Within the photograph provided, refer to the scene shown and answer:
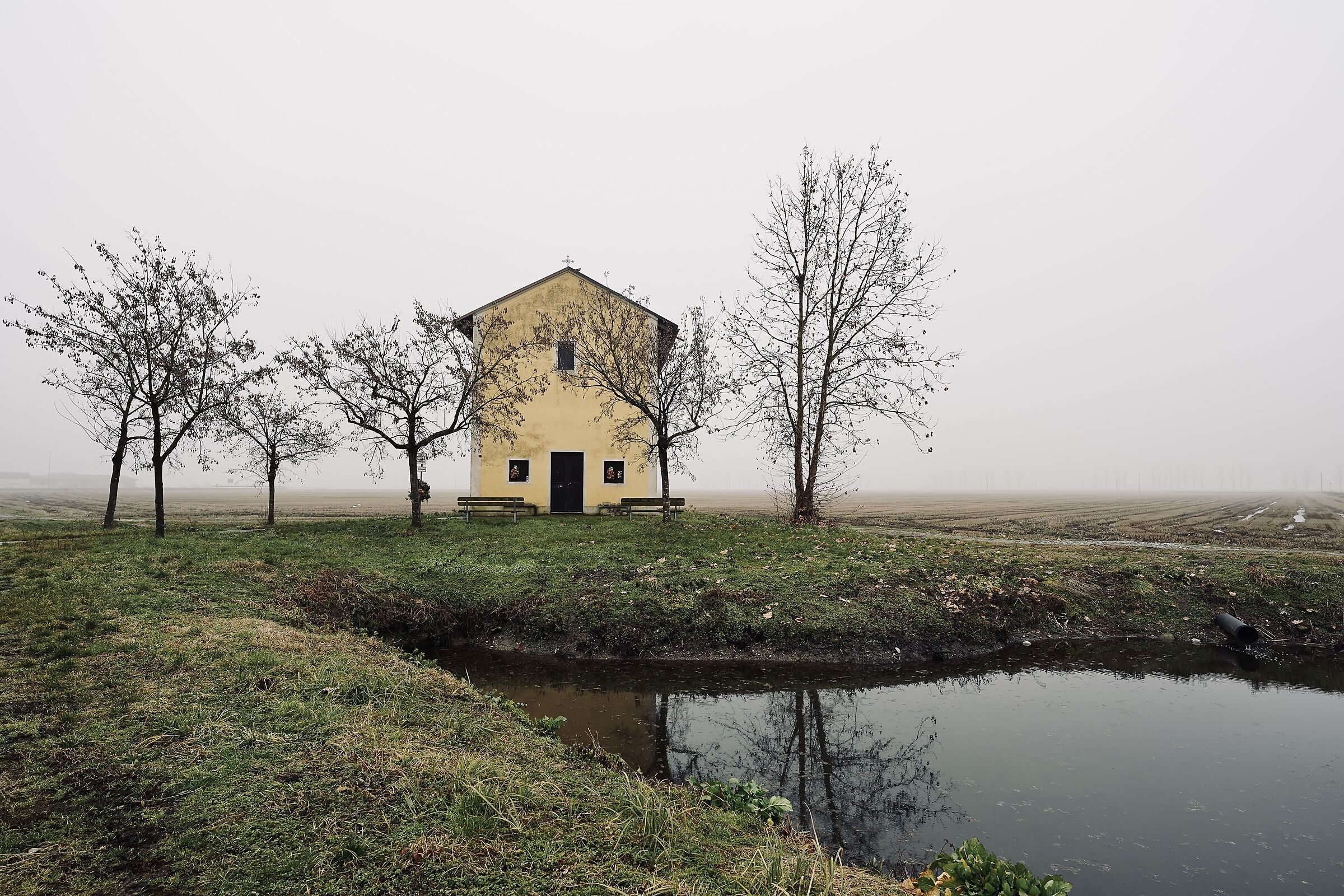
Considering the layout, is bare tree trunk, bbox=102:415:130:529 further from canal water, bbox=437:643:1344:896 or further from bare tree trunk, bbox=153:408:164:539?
canal water, bbox=437:643:1344:896

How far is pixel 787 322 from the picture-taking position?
22688mm

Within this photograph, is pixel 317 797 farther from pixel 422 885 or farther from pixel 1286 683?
pixel 1286 683

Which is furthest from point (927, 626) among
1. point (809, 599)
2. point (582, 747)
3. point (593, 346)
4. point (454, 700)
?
point (593, 346)

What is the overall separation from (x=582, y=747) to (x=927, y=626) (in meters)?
8.19

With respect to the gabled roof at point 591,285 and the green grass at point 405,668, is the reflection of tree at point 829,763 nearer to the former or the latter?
the green grass at point 405,668

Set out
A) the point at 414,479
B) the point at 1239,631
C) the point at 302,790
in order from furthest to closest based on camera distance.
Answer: the point at 414,479, the point at 1239,631, the point at 302,790

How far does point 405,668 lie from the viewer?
7.99m

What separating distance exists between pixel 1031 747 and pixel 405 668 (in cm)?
837

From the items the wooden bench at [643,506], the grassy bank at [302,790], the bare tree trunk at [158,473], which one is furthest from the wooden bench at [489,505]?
the grassy bank at [302,790]

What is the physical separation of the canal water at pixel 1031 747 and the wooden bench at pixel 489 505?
1140 centimetres

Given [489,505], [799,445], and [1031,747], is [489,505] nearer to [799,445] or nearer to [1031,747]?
[799,445]

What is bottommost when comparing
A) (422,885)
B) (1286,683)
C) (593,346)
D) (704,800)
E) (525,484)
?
(1286,683)

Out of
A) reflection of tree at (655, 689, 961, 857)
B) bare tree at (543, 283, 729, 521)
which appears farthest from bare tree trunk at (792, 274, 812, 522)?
reflection of tree at (655, 689, 961, 857)

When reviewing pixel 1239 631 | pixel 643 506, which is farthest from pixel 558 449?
pixel 1239 631
